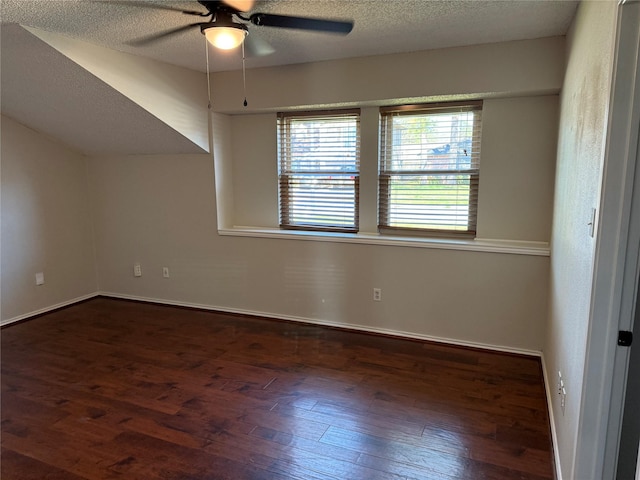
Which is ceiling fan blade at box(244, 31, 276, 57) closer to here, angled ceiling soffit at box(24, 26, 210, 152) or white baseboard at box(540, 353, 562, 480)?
angled ceiling soffit at box(24, 26, 210, 152)

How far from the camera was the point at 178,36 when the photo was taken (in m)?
2.84

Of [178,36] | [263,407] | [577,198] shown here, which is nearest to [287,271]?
[263,407]

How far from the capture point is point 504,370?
10.1 feet

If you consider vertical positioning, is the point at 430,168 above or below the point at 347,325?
above

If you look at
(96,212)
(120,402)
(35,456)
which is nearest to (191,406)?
(120,402)

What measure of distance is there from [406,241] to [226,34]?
217 centimetres

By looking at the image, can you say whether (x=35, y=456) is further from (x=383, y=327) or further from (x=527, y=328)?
(x=527, y=328)

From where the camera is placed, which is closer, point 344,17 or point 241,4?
point 241,4

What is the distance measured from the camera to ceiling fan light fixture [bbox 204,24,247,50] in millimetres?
2104

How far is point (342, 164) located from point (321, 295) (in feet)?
4.12

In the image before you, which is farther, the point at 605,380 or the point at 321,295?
the point at 321,295

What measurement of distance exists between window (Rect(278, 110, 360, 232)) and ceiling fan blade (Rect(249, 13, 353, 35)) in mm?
1682

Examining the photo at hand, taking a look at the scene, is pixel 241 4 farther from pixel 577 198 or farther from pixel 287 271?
pixel 287 271

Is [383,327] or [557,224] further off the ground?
[557,224]
